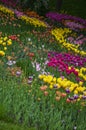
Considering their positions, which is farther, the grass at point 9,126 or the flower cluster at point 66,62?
the flower cluster at point 66,62

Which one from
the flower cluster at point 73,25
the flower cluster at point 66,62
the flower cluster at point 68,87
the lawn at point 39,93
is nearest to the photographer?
the lawn at point 39,93

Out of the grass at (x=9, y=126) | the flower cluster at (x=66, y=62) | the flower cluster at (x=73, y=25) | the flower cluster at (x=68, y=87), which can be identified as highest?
the grass at (x=9, y=126)

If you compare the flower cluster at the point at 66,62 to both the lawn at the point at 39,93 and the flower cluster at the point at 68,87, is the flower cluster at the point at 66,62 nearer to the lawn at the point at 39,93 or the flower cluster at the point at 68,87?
the lawn at the point at 39,93

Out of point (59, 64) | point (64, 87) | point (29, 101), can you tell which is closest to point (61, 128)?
point (29, 101)

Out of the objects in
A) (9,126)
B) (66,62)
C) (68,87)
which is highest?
(9,126)

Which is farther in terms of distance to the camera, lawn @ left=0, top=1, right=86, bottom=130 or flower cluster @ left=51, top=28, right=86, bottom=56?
flower cluster @ left=51, top=28, right=86, bottom=56

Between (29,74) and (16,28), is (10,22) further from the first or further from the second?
(29,74)

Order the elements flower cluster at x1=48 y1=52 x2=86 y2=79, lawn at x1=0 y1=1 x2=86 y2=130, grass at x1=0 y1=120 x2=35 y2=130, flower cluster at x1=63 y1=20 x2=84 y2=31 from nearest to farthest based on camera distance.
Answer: grass at x1=0 y1=120 x2=35 y2=130
lawn at x1=0 y1=1 x2=86 y2=130
flower cluster at x1=48 y1=52 x2=86 y2=79
flower cluster at x1=63 y1=20 x2=84 y2=31

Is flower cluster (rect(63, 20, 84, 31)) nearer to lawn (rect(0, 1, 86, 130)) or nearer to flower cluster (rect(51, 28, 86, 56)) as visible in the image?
flower cluster (rect(51, 28, 86, 56))

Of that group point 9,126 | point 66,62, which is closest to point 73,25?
point 66,62

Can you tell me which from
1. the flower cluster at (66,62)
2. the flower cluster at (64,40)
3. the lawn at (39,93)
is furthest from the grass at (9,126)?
the flower cluster at (64,40)

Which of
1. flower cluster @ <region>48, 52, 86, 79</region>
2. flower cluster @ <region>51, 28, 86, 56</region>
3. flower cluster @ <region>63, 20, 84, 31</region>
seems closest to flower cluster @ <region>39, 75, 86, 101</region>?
flower cluster @ <region>48, 52, 86, 79</region>

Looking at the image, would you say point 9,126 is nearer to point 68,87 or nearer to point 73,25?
point 68,87

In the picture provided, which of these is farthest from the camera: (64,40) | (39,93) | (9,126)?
(64,40)
